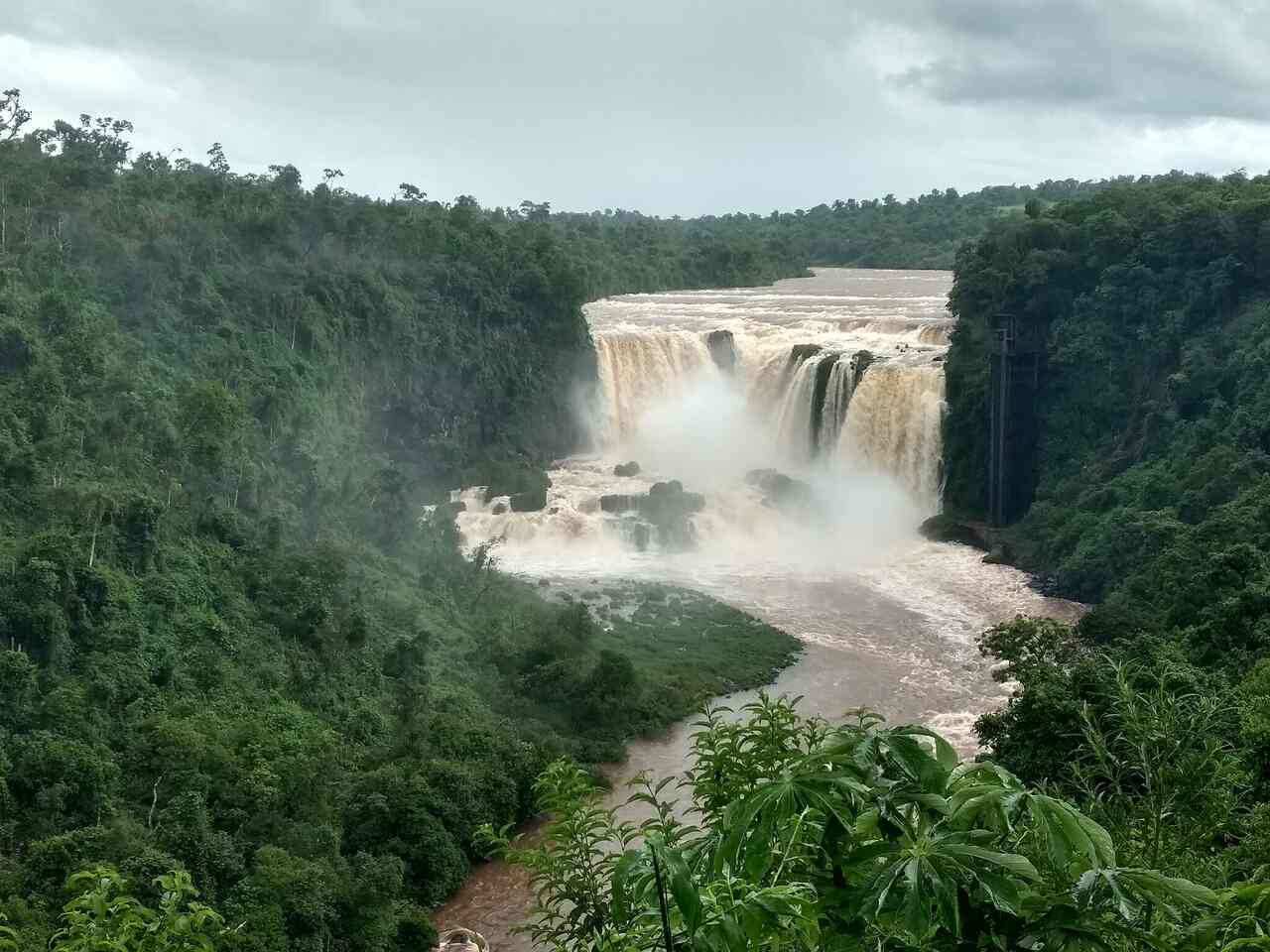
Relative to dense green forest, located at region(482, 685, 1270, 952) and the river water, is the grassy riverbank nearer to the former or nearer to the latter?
the river water

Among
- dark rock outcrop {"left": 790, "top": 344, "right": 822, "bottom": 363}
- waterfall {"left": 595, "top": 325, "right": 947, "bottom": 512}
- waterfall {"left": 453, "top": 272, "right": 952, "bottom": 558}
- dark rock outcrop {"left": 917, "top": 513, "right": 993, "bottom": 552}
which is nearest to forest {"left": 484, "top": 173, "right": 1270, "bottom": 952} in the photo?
dark rock outcrop {"left": 917, "top": 513, "right": 993, "bottom": 552}

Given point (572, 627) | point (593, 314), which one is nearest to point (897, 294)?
→ point (593, 314)

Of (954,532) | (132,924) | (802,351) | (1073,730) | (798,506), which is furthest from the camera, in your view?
(802,351)

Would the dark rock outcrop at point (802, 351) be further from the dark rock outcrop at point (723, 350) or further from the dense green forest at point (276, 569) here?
the dense green forest at point (276, 569)

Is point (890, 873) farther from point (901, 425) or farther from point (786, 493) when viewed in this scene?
point (901, 425)

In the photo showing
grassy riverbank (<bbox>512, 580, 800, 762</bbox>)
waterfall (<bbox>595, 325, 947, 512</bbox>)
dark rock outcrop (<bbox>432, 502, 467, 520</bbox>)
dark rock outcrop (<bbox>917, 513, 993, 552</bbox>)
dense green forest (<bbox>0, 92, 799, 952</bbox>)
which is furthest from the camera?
waterfall (<bbox>595, 325, 947, 512</bbox>)

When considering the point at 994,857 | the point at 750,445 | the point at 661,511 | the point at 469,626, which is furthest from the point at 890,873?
the point at 750,445

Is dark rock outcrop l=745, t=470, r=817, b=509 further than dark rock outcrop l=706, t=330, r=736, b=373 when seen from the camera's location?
No
